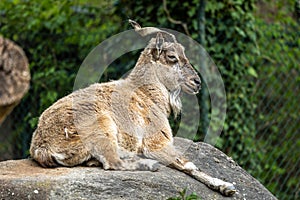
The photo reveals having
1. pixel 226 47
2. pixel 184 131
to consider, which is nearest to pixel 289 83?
pixel 226 47

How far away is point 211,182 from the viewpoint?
5.59 m

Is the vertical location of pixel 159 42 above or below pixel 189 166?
above

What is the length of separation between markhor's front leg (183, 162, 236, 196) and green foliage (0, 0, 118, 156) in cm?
340

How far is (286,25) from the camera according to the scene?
359 inches

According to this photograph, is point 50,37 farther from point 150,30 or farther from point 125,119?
point 125,119

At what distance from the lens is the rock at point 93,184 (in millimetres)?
5059

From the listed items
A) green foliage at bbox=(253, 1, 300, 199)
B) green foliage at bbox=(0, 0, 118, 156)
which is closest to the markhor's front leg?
green foliage at bbox=(253, 1, 300, 199)

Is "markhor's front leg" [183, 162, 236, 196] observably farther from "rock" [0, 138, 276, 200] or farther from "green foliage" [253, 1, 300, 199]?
"green foliage" [253, 1, 300, 199]

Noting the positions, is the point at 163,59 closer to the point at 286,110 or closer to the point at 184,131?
the point at 184,131

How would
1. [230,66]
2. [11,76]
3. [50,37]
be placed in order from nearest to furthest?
[11,76], [230,66], [50,37]

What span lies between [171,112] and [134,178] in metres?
1.19

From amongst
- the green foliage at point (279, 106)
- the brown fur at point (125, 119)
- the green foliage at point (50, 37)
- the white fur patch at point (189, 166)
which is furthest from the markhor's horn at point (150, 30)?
the green foliage at point (279, 106)

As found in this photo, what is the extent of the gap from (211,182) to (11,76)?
2.84 metres

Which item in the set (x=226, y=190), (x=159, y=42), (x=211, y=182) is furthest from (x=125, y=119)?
(x=226, y=190)
